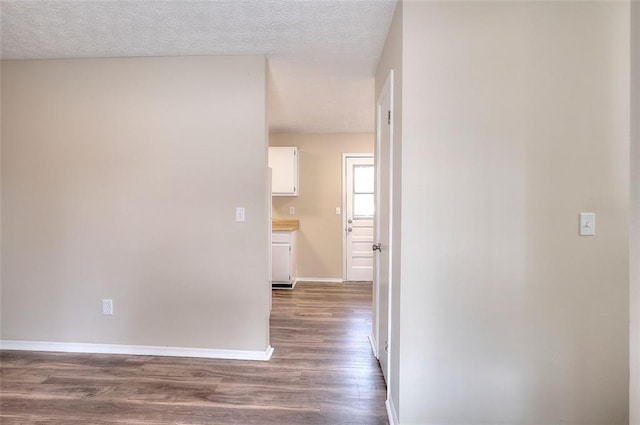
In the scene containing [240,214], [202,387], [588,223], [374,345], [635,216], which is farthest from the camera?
[374,345]

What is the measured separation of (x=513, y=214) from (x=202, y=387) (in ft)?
7.32

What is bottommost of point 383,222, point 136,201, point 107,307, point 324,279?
point 324,279

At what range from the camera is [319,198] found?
16.8 ft

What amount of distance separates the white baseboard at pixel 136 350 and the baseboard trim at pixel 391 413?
104 centimetres

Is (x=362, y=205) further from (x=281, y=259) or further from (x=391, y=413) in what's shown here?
(x=391, y=413)

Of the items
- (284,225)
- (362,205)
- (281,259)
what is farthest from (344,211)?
(281,259)

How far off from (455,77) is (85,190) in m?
2.89

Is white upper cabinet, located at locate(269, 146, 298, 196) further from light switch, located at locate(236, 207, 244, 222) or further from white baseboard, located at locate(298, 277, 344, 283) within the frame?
light switch, located at locate(236, 207, 244, 222)

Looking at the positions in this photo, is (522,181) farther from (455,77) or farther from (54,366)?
(54,366)

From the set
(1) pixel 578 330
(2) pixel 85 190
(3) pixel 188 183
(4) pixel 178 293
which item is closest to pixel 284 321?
(4) pixel 178 293

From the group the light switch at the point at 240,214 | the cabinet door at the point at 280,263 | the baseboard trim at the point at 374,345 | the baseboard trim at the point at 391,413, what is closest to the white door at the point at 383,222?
the baseboard trim at the point at 374,345

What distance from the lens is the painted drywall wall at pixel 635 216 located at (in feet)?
2.89

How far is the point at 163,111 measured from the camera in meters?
2.59

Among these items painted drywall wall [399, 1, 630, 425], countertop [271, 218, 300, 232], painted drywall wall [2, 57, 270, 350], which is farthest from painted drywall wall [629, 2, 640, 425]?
countertop [271, 218, 300, 232]
